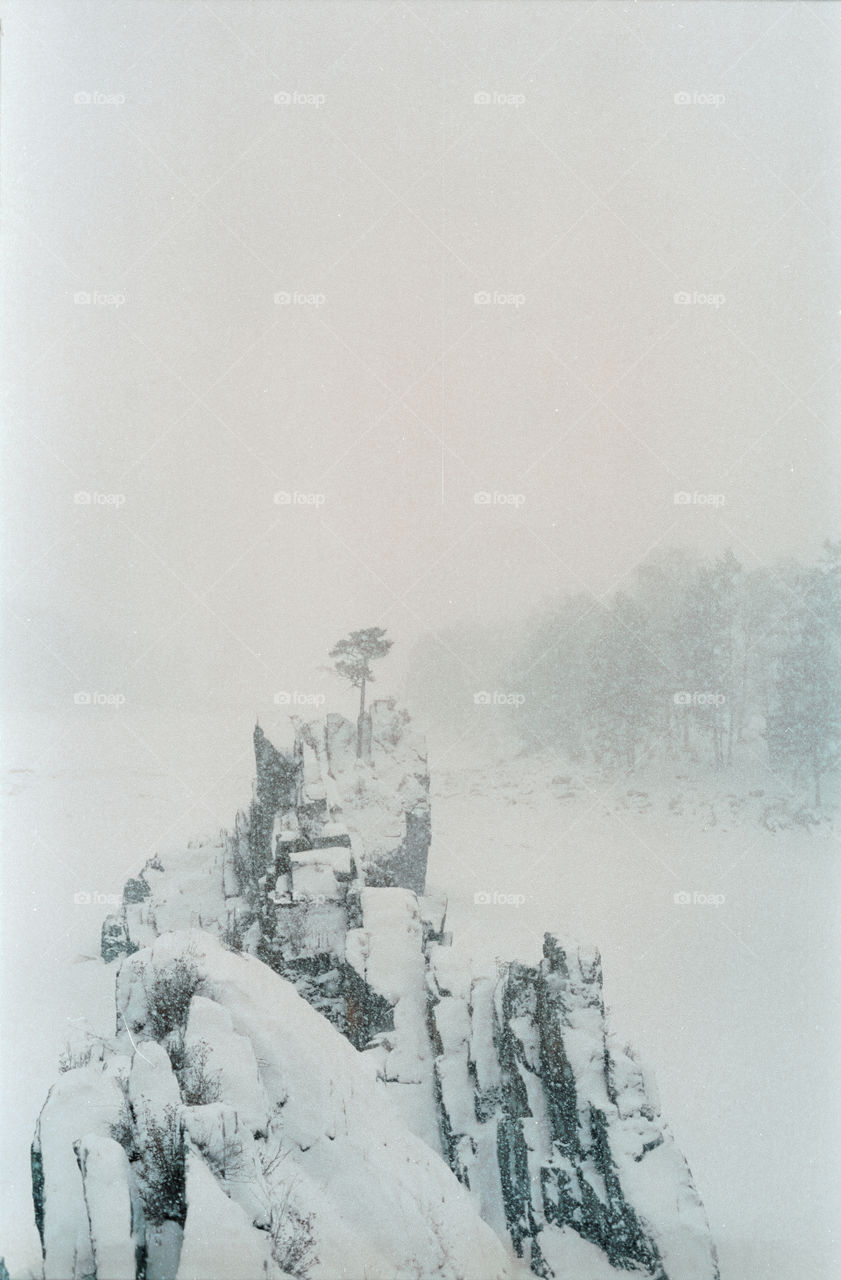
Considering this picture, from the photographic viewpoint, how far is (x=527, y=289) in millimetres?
7551

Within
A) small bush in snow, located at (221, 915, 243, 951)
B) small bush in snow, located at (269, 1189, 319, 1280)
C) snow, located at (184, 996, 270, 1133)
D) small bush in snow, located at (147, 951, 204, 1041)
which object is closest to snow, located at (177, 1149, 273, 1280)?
small bush in snow, located at (269, 1189, 319, 1280)

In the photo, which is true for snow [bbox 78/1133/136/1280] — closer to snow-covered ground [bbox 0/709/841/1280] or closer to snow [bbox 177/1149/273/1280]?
snow [bbox 177/1149/273/1280]

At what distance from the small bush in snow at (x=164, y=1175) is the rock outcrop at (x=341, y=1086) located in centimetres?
1

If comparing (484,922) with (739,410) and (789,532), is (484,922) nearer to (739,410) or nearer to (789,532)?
(789,532)

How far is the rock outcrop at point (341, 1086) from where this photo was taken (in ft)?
15.5

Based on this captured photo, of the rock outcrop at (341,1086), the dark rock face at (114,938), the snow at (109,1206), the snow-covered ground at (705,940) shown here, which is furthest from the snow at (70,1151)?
the snow-covered ground at (705,940)

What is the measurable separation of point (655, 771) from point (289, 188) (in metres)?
6.65

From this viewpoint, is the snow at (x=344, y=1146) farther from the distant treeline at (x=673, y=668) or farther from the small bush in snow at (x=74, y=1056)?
the distant treeline at (x=673, y=668)

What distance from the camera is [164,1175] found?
4.75m

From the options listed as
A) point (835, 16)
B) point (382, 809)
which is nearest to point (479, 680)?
point (382, 809)

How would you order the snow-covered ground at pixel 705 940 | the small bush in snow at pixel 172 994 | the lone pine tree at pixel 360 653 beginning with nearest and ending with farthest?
the small bush in snow at pixel 172 994 < the snow-covered ground at pixel 705 940 < the lone pine tree at pixel 360 653

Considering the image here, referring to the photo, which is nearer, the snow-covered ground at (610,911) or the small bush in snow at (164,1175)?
the small bush in snow at (164,1175)

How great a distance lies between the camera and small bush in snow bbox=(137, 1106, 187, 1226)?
4699 millimetres

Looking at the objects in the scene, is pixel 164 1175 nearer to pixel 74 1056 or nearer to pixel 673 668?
pixel 74 1056
